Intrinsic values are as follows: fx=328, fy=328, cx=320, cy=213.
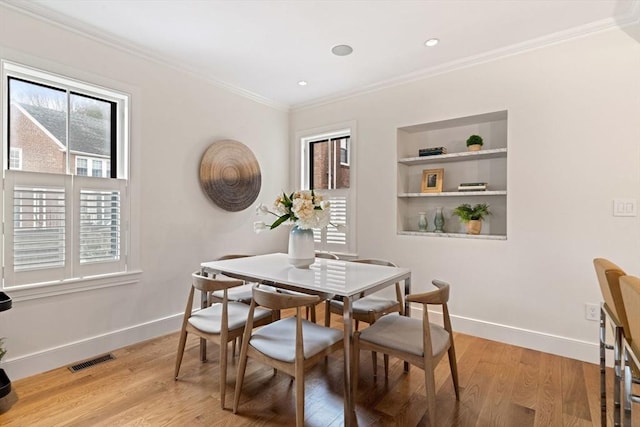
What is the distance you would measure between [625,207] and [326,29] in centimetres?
261

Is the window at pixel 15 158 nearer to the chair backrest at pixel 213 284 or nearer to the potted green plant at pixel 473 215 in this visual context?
the chair backrest at pixel 213 284

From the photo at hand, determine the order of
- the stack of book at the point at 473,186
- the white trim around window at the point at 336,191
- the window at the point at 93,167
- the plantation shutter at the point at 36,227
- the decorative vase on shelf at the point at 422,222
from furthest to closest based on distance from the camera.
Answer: the white trim around window at the point at 336,191, the decorative vase on shelf at the point at 422,222, the stack of book at the point at 473,186, the window at the point at 93,167, the plantation shutter at the point at 36,227

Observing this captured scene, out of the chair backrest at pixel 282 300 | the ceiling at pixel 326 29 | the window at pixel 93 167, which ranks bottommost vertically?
the chair backrest at pixel 282 300

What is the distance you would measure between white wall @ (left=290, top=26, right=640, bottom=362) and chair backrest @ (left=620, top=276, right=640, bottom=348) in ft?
4.88

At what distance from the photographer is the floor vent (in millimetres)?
2420

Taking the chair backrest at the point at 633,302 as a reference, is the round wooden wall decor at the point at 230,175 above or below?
above

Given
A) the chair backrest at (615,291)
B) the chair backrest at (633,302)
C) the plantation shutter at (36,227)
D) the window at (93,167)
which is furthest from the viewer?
the window at (93,167)

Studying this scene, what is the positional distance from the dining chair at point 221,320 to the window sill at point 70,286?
2.90ft

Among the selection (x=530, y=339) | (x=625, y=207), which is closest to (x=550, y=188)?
(x=625, y=207)

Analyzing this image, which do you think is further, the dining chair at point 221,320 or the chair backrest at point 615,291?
the dining chair at point 221,320

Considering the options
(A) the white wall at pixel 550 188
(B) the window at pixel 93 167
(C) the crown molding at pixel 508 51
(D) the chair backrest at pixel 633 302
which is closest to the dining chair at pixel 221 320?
(B) the window at pixel 93 167

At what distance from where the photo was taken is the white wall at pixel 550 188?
2.46m

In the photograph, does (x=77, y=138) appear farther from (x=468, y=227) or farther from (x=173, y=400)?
(x=468, y=227)

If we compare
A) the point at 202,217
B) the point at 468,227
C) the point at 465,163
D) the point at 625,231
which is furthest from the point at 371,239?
the point at 625,231
